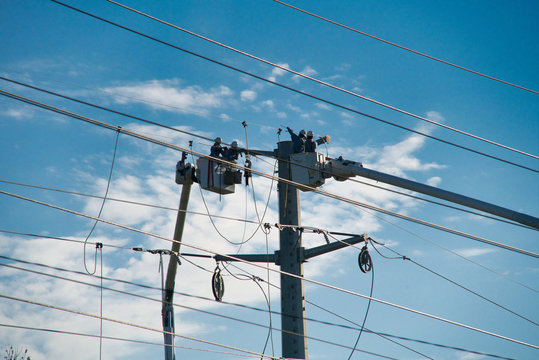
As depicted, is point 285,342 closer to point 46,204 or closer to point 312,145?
point 312,145

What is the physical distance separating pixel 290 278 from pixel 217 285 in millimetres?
1459

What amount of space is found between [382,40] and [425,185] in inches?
111

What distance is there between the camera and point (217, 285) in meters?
15.3

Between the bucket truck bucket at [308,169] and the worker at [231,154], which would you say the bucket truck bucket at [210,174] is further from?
the bucket truck bucket at [308,169]

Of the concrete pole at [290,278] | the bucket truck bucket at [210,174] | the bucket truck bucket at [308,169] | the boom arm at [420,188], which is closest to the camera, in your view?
the boom arm at [420,188]

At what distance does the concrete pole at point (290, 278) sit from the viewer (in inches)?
575

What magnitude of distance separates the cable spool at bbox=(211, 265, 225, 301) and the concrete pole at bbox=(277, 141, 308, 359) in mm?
1200

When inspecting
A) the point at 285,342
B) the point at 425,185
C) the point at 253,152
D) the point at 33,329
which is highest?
the point at 253,152

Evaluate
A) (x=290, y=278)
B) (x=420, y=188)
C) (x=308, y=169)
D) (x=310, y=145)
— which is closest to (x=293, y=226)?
(x=290, y=278)

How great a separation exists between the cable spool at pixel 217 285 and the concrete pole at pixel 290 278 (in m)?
1.20

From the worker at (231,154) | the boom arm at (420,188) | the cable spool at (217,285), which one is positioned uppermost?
the worker at (231,154)

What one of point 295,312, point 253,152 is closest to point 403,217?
point 295,312

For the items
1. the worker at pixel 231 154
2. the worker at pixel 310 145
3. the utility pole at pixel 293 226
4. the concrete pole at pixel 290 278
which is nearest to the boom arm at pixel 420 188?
the utility pole at pixel 293 226

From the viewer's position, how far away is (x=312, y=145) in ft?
53.8
